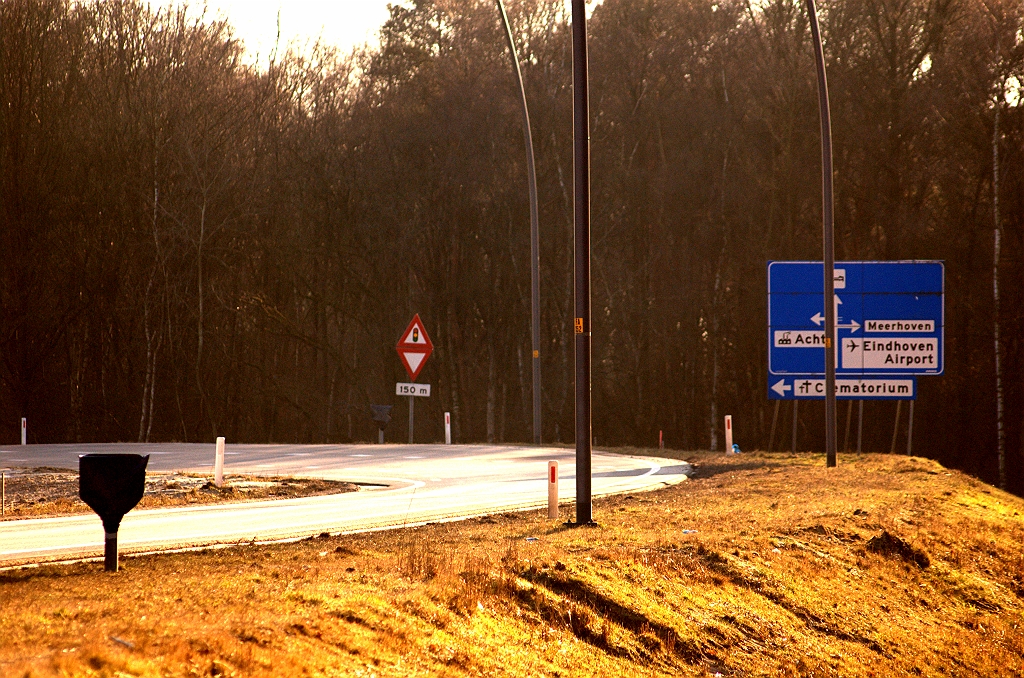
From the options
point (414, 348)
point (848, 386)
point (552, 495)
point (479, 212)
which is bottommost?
point (552, 495)

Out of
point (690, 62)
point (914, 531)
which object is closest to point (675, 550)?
point (914, 531)

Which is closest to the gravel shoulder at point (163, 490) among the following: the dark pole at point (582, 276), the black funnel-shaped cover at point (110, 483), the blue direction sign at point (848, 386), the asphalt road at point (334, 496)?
the asphalt road at point (334, 496)

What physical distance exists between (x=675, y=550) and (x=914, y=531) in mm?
4667

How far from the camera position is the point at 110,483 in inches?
399

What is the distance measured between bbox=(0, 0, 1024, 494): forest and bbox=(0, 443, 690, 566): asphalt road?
494 inches

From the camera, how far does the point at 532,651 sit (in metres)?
9.40

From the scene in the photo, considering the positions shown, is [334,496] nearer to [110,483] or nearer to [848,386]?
[110,483]

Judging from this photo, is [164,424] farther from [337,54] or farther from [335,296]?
[337,54]

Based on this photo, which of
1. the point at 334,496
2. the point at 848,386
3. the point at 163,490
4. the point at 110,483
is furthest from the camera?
the point at 848,386

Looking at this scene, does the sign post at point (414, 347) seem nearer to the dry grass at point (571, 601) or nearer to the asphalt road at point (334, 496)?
the asphalt road at point (334, 496)

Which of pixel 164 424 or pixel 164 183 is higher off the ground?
pixel 164 183

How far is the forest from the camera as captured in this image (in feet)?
133

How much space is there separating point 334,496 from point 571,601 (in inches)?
335

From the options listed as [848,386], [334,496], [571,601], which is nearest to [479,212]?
[848,386]
